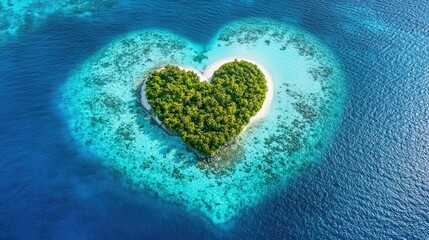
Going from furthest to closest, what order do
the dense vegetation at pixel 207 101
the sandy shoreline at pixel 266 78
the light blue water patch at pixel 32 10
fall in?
the light blue water patch at pixel 32 10, the sandy shoreline at pixel 266 78, the dense vegetation at pixel 207 101

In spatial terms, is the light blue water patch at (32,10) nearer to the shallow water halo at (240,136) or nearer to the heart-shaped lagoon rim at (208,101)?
the shallow water halo at (240,136)

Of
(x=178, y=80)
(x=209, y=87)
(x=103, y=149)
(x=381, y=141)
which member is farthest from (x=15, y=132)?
(x=381, y=141)

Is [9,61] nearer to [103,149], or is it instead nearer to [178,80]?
[103,149]

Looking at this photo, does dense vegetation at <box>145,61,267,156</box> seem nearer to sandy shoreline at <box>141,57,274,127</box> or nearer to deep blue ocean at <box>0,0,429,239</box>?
sandy shoreline at <box>141,57,274,127</box>

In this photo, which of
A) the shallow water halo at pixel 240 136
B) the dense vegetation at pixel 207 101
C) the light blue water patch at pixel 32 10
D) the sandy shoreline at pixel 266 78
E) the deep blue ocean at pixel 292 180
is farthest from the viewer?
the light blue water patch at pixel 32 10

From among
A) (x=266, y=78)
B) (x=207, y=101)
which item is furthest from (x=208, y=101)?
(x=266, y=78)

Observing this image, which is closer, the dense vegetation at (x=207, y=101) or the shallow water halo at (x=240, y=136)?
the shallow water halo at (x=240, y=136)

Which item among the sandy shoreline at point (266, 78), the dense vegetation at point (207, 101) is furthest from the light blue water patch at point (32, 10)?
the dense vegetation at point (207, 101)

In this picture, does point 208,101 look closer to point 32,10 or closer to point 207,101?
point 207,101
